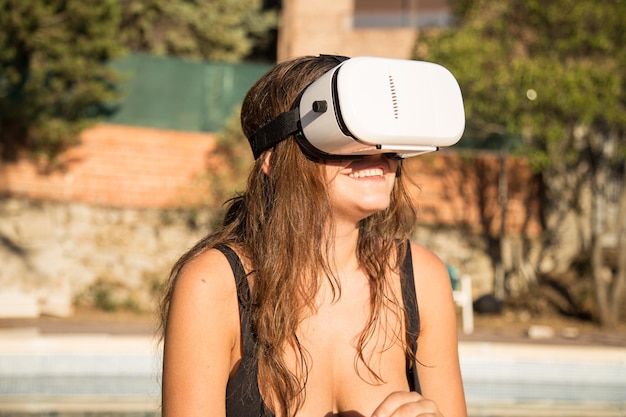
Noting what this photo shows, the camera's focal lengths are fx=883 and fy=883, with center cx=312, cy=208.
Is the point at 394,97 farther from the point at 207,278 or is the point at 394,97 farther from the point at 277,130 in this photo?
the point at 207,278

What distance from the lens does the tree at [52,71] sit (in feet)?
36.4

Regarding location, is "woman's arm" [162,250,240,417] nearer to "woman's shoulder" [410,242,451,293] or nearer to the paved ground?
"woman's shoulder" [410,242,451,293]

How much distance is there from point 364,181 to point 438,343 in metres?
0.41

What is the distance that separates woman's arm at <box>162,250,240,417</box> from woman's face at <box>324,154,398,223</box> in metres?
0.32

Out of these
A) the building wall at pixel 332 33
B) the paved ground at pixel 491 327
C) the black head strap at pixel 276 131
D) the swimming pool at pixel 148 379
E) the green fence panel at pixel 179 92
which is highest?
the building wall at pixel 332 33

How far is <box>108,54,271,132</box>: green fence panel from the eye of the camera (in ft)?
39.1

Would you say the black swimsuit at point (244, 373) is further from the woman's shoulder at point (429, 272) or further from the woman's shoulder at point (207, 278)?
the woman's shoulder at point (429, 272)

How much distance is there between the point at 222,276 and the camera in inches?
72.6

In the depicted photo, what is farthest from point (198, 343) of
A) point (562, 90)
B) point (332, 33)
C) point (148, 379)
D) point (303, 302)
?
point (332, 33)

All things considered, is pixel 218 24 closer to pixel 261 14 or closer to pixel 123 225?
pixel 261 14

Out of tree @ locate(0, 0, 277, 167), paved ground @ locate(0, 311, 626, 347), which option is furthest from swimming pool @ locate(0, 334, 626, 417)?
tree @ locate(0, 0, 277, 167)

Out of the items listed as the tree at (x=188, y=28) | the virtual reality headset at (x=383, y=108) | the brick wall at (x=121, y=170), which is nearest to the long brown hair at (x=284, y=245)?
the virtual reality headset at (x=383, y=108)

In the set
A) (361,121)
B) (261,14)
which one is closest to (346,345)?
(361,121)

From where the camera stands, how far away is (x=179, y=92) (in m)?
12.2
